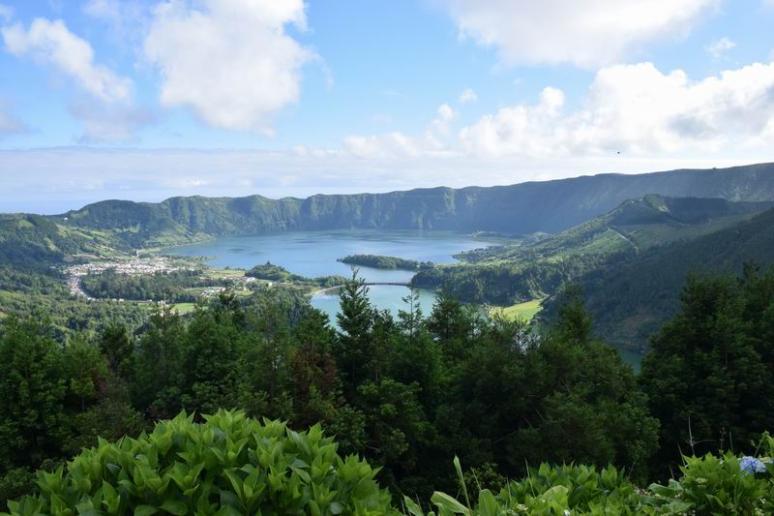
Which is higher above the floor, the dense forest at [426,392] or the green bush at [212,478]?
the green bush at [212,478]

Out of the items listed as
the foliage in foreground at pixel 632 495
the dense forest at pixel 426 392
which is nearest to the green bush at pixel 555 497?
the foliage in foreground at pixel 632 495

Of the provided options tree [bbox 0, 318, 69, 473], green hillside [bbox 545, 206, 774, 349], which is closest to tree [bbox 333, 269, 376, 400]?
tree [bbox 0, 318, 69, 473]

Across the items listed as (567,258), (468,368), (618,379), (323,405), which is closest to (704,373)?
(618,379)

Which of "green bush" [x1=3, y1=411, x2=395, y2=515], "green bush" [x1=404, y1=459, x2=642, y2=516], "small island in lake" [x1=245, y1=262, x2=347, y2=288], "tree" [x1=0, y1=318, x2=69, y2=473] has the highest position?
"green bush" [x1=3, y1=411, x2=395, y2=515]

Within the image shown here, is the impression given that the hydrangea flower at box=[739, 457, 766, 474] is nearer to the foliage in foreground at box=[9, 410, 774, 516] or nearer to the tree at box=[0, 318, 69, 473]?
the foliage in foreground at box=[9, 410, 774, 516]

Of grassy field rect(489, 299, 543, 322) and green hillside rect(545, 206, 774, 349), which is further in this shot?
grassy field rect(489, 299, 543, 322)

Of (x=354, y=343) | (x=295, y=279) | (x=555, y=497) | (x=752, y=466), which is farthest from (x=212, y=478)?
(x=295, y=279)

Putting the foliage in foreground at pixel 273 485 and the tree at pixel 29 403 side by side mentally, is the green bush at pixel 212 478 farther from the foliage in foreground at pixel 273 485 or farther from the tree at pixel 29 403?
the tree at pixel 29 403
